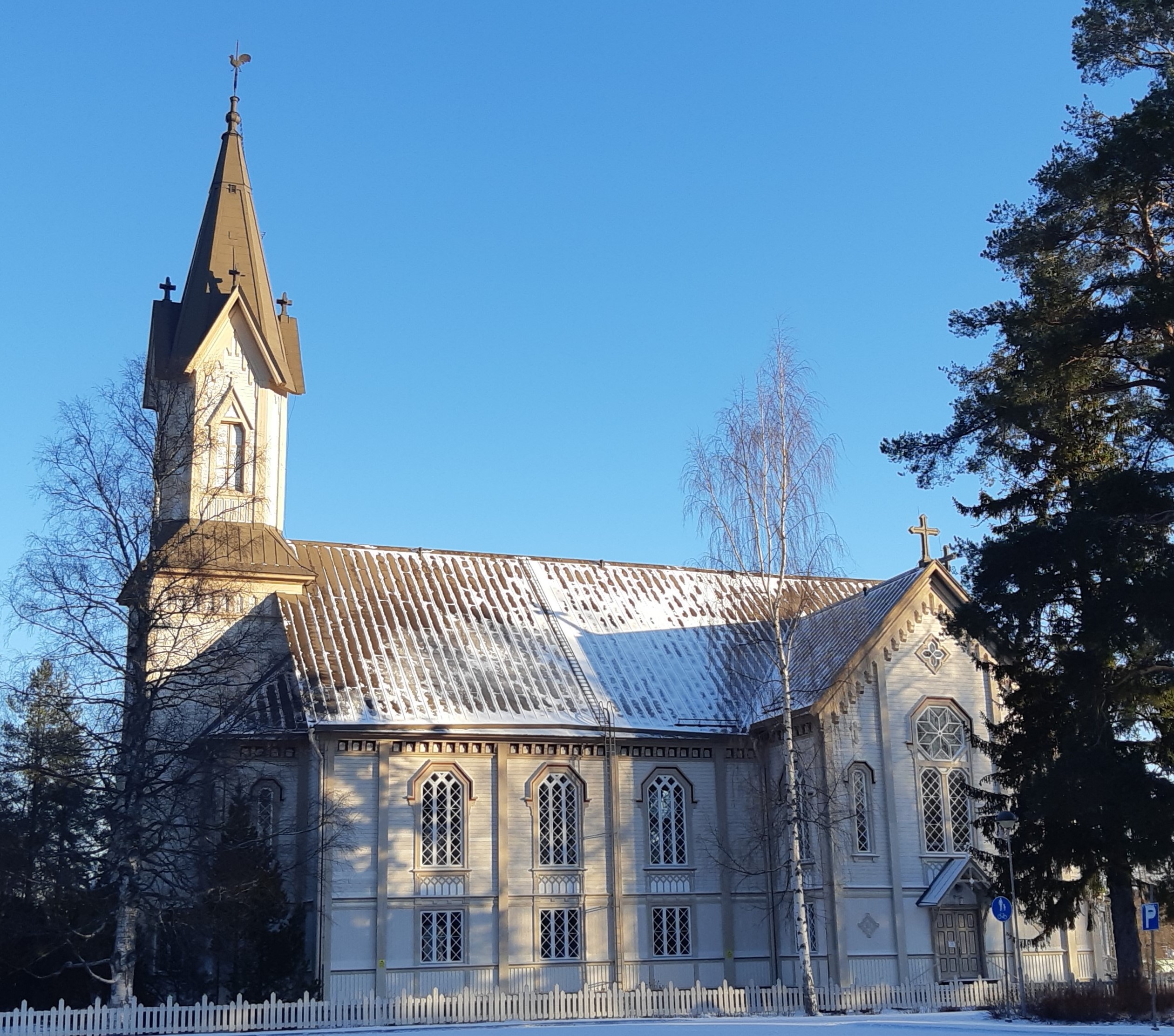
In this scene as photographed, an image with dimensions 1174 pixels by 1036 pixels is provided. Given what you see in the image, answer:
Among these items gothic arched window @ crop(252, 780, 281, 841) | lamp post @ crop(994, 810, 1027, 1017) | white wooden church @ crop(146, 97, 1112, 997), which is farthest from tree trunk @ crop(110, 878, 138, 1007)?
lamp post @ crop(994, 810, 1027, 1017)

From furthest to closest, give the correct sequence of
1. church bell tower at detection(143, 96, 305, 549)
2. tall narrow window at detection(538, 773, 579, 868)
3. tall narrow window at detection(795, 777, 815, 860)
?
church bell tower at detection(143, 96, 305, 549) < tall narrow window at detection(538, 773, 579, 868) < tall narrow window at detection(795, 777, 815, 860)

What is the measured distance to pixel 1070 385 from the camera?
24.9m

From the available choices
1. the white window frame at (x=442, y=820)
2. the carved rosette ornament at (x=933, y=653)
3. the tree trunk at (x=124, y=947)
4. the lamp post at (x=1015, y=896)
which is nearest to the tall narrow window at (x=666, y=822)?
the white window frame at (x=442, y=820)

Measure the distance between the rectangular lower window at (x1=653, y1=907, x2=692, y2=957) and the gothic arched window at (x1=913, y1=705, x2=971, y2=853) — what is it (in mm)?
6331

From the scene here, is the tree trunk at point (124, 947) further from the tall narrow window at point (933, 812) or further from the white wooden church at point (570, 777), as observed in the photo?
the tall narrow window at point (933, 812)

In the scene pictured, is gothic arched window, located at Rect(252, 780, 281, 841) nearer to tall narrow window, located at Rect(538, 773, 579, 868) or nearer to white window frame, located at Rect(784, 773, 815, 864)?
tall narrow window, located at Rect(538, 773, 579, 868)

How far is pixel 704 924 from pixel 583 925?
3.18m

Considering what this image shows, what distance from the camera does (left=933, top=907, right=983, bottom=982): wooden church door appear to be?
32438 mm

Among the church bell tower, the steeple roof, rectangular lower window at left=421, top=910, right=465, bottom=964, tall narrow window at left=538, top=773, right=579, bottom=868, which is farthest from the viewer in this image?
the steeple roof

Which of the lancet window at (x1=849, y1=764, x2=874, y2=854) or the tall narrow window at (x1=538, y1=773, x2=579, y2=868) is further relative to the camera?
the tall narrow window at (x1=538, y1=773, x2=579, y2=868)

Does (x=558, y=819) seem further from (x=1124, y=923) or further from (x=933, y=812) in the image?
(x=1124, y=923)

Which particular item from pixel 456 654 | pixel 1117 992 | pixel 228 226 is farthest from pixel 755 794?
pixel 228 226

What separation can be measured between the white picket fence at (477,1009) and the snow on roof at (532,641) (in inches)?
259

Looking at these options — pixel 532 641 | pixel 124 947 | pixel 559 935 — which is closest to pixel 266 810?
pixel 124 947
